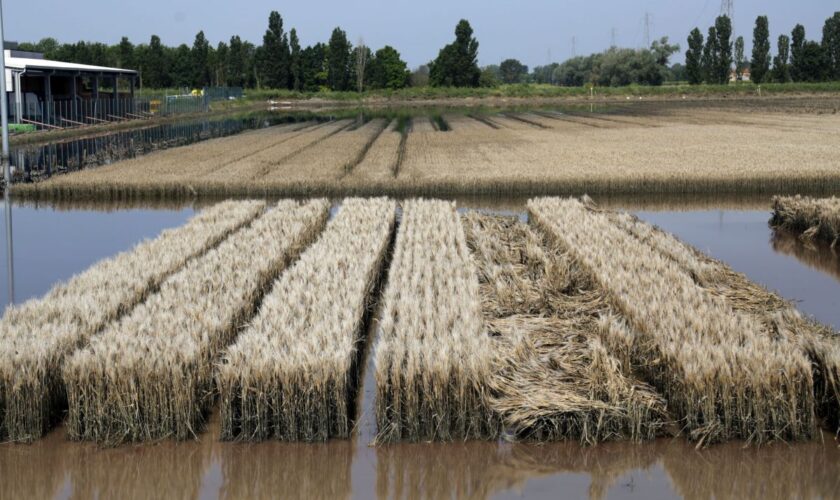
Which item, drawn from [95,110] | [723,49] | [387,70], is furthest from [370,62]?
[95,110]

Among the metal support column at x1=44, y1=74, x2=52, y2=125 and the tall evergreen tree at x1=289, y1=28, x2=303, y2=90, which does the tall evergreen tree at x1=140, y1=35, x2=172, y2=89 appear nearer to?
the tall evergreen tree at x1=289, y1=28, x2=303, y2=90

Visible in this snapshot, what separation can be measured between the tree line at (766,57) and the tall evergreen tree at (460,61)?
20297mm

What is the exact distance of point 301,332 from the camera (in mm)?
7152

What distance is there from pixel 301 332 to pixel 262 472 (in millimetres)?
1481

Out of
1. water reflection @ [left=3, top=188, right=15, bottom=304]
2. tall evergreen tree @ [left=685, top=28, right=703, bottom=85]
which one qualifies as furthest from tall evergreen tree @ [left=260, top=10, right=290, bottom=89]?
water reflection @ [left=3, top=188, right=15, bottom=304]

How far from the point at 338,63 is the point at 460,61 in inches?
472

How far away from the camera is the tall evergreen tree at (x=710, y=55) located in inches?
3423

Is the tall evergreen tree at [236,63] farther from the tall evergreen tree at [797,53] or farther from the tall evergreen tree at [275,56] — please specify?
the tall evergreen tree at [797,53]

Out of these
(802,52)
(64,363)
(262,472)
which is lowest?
(262,472)

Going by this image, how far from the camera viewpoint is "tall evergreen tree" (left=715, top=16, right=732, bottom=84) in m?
85.6

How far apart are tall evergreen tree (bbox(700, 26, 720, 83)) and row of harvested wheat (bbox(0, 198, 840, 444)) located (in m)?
82.0

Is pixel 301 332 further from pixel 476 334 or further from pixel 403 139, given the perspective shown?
pixel 403 139

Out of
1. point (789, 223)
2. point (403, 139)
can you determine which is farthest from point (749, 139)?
point (789, 223)

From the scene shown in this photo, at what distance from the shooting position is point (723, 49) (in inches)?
3438
